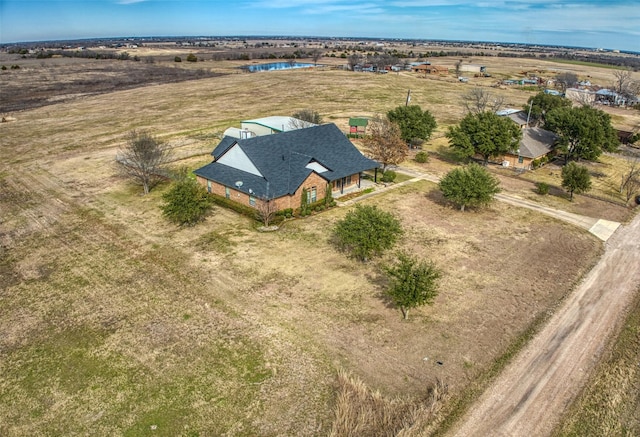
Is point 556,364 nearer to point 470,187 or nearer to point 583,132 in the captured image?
point 470,187

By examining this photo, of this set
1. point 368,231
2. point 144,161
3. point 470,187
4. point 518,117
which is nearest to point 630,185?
point 470,187

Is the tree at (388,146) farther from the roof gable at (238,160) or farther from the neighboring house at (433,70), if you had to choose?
the neighboring house at (433,70)

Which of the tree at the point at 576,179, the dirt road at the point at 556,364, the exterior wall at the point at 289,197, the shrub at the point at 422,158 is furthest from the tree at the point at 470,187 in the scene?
the shrub at the point at 422,158

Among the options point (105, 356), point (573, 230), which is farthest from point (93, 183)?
point (573, 230)

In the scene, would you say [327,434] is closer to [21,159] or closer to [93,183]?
[93,183]

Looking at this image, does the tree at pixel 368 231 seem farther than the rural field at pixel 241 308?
Yes
